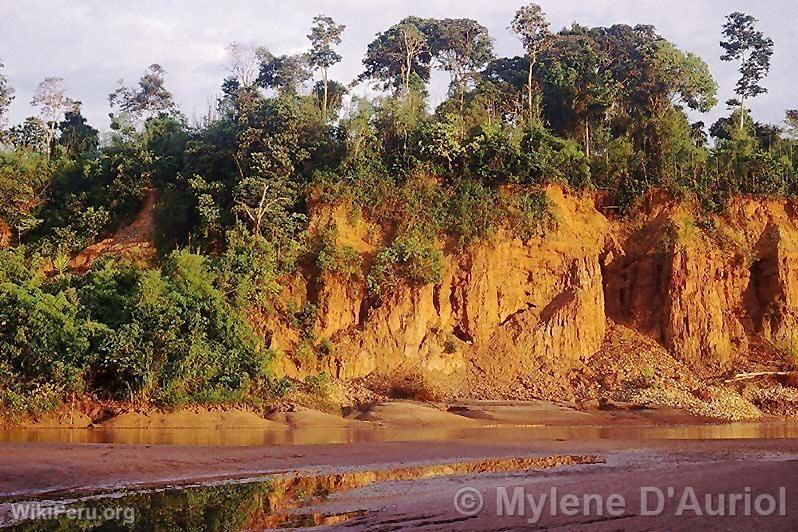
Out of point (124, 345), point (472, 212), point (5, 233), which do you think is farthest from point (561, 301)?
point (5, 233)

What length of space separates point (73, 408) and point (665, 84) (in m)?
29.0

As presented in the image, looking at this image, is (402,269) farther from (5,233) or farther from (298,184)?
(5,233)

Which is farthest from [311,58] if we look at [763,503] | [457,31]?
[763,503]

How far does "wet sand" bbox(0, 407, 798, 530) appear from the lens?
1006 cm

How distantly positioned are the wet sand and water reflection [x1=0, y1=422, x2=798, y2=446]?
0.69 m

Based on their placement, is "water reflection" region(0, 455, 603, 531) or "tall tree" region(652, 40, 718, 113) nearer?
"water reflection" region(0, 455, 603, 531)

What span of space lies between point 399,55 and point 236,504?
3663 centimetres

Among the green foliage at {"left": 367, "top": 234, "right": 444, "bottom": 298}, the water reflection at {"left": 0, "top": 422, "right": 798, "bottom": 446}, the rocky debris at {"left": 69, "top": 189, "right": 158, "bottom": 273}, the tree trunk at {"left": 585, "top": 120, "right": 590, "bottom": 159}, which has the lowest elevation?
the water reflection at {"left": 0, "top": 422, "right": 798, "bottom": 446}

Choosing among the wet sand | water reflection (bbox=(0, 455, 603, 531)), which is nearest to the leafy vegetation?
the wet sand

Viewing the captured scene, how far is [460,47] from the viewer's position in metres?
47.3

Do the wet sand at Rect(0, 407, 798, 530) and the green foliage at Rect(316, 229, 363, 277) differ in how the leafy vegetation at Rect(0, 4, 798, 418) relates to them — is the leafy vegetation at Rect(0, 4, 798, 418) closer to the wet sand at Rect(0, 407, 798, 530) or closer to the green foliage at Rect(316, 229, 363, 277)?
the green foliage at Rect(316, 229, 363, 277)

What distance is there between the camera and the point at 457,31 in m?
47.4

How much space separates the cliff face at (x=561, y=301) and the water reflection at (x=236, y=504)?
1404cm

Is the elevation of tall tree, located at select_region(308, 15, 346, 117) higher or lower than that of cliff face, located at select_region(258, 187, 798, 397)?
higher
